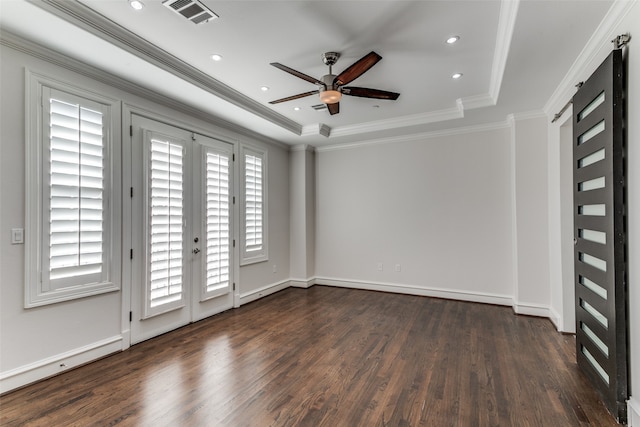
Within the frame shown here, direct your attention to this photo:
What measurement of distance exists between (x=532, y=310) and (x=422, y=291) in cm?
153

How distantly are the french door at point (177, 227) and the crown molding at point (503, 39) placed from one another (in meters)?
3.49

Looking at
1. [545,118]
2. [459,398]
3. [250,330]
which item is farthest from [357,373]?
[545,118]

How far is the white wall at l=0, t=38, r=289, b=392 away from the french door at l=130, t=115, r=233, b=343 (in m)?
0.21

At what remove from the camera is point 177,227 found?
359 cm

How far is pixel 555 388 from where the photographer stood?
233 cm

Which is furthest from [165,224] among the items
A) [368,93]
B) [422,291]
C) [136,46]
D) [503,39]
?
[422,291]

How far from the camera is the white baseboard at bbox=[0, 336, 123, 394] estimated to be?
7.47 feet

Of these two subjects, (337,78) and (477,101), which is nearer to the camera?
(337,78)

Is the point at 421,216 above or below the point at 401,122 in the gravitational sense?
below

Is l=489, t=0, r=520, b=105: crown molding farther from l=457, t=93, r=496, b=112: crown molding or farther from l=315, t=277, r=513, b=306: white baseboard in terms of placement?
l=315, t=277, r=513, b=306: white baseboard

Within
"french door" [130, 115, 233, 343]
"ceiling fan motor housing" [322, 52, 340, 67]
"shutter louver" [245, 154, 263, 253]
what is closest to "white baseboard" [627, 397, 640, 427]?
"ceiling fan motor housing" [322, 52, 340, 67]

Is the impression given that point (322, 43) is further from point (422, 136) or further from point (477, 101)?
point (422, 136)

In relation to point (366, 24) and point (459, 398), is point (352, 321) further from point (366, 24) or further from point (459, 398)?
point (366, 24)

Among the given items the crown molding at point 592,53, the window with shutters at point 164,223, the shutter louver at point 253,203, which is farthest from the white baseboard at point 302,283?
the crown molding at point 592,53
